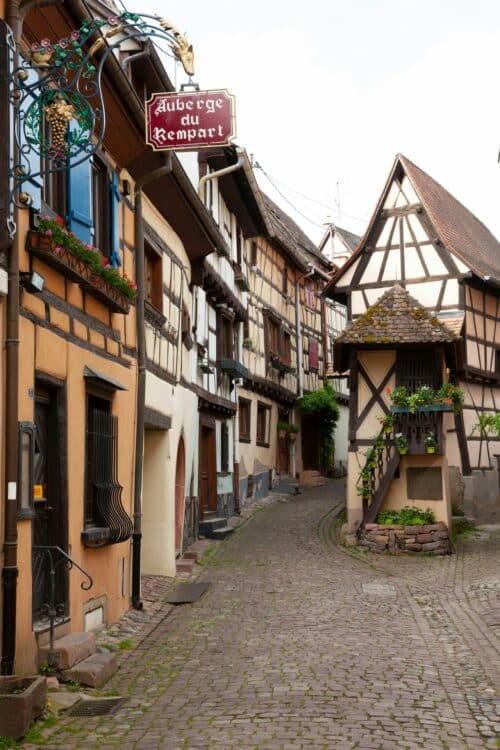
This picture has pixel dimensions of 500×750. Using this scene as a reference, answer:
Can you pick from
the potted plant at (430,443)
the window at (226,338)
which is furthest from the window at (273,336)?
the potted plant at (430,443)

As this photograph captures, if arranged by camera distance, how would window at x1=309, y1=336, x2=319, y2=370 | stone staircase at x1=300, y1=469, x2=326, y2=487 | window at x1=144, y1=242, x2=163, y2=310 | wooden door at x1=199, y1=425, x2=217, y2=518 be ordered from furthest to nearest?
1. window at x1=309, y1=336, x2=319, y2=370
2. stone staircase at x1=300, y1=469, x2=326, y2=487
3. wooden door at x1=199, y1=425, x2=217, y2=518
4. window at x1=144, y1=242, x2=163, y2=310

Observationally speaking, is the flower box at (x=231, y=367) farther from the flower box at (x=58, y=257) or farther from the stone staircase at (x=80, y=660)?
the stone staircase at (x=80, y=660)

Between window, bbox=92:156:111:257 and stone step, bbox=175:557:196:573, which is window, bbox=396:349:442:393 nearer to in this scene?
stone step, bbox=175:557:196:573

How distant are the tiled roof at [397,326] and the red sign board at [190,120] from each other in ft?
28.4

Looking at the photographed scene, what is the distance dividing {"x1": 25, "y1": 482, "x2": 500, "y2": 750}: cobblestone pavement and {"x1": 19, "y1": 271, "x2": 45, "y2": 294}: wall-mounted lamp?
3277 mm

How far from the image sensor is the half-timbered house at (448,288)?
21391 millimetres

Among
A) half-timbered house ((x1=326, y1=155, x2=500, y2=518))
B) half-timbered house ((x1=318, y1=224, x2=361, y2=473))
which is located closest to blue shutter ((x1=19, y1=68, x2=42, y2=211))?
half-timbered house ((x1=326, y1=155, x2=500, y2=518))

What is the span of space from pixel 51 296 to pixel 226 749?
4272mm

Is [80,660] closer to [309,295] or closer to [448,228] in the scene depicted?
[448,228]

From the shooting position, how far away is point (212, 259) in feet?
61.6

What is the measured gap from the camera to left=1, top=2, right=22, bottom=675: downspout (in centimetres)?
662

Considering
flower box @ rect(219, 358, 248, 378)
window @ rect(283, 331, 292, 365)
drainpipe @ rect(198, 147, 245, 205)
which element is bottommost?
flower box @ rect(219, 358, 248, 378)

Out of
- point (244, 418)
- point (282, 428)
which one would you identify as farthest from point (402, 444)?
point (282, 428)

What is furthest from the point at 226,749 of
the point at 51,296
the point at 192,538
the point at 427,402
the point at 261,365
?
the point at 261,365
